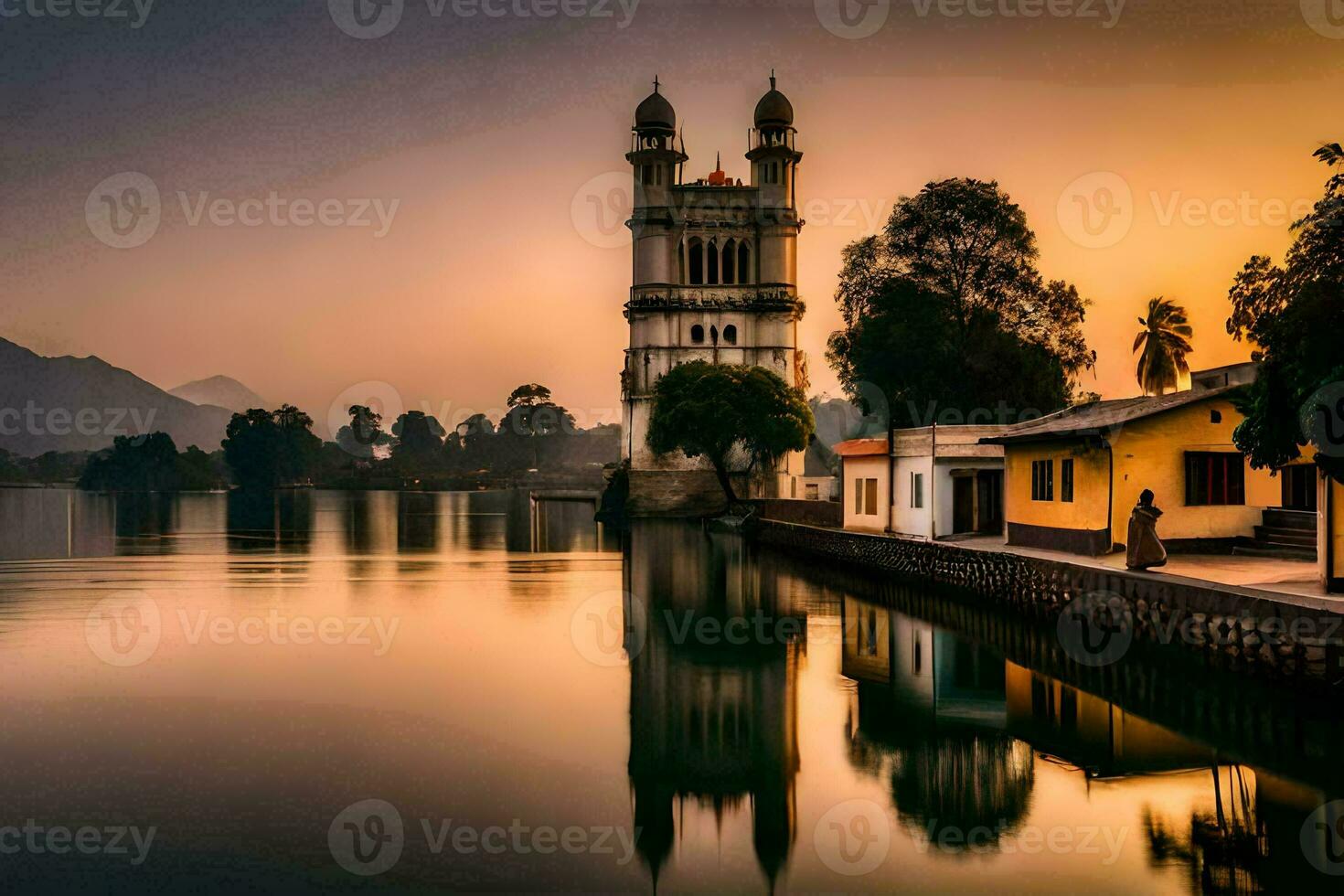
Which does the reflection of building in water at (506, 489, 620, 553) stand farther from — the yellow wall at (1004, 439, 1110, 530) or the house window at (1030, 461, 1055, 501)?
the house window at (1030, 461, 1055, 501)

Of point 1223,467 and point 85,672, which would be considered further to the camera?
point 1223,467

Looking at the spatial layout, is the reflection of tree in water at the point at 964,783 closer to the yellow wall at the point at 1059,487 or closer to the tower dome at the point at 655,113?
the yellow wall at the point at 1059,487

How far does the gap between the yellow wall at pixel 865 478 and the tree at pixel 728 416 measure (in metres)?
19.6

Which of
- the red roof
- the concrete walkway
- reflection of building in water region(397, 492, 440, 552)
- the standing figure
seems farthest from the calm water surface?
reflection of building in water region(397, 492, 440, 552)

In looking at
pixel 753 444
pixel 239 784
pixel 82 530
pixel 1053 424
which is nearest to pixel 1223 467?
pixel 1053 424

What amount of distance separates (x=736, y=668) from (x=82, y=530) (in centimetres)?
5996

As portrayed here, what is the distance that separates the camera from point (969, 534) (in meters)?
41.2

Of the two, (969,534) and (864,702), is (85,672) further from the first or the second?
(969,534)

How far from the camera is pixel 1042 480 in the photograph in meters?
32.8

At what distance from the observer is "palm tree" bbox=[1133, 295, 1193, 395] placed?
5644cm

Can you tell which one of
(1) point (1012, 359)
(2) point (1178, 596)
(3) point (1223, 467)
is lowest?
(2) point (1178, 596)

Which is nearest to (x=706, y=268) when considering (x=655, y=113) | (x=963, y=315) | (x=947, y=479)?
(x=655, y=113)

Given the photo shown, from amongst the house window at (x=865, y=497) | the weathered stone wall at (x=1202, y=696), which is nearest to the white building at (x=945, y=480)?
the house window at (x=865, y=497)

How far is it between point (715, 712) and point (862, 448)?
30.1 metres
